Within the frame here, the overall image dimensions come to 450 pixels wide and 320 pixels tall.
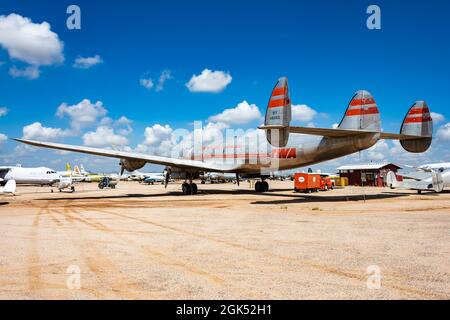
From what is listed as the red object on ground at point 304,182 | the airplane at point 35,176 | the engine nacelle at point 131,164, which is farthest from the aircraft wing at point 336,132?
the airplane at point 35,176

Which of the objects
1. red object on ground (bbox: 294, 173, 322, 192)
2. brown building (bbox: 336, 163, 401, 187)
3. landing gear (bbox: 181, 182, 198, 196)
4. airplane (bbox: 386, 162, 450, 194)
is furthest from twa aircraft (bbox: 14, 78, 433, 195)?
brown building (bbox: 336, 163, 401, 187)

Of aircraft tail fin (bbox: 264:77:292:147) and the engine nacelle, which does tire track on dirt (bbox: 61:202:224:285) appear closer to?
aircraft tail fin (bbox: 264:77:292:147)

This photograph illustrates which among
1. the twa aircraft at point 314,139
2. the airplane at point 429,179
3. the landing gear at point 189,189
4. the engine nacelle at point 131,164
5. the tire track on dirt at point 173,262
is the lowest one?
the tire track on dirt at point 173,262

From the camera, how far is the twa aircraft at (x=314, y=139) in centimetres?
1956

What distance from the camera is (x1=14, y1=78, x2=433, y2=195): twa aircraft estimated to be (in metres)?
19.6

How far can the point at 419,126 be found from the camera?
23797 mm

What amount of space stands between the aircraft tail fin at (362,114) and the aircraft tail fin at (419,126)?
15.0 feet

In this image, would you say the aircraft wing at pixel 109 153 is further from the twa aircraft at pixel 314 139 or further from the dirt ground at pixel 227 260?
the dirt ground at pixel 227 260

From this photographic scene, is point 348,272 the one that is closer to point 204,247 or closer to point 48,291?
point 204,247

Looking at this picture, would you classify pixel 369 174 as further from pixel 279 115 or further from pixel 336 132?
pixel 279 115

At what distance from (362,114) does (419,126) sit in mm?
5453

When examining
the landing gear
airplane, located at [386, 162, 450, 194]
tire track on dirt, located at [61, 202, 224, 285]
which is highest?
airplane, located at [386, 162, 450, 194]

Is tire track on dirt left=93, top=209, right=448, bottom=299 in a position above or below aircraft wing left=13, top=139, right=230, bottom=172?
below
